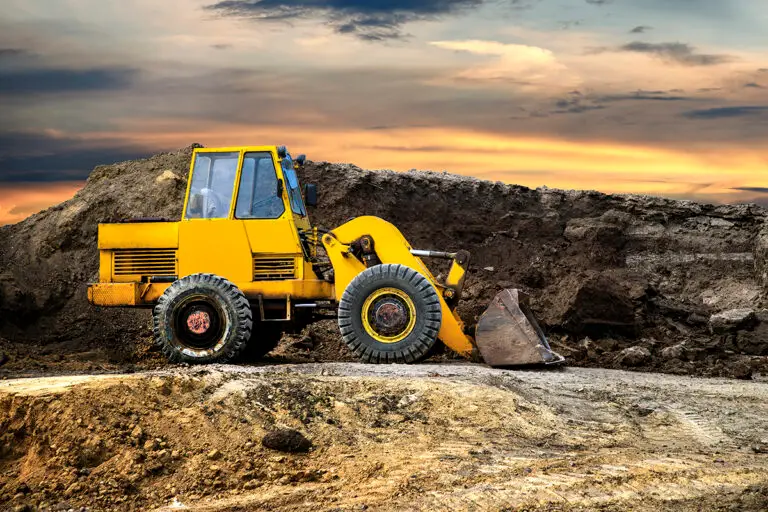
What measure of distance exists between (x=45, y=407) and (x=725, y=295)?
17774 millimetres

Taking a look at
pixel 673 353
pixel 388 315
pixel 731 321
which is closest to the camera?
pixel 388 315

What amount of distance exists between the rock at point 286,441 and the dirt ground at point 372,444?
0.33ft

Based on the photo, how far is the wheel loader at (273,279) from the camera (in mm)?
12930

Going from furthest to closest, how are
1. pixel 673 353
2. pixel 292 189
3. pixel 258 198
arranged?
pixel 673 353
pixel 292 189
pixel 258 198

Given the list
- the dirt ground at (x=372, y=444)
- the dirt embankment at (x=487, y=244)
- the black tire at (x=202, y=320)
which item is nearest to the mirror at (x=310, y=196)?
the black tire at (x=202, y=320)

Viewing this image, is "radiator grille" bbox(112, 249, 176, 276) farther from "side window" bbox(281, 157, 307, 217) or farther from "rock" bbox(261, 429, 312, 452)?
"rock" bbox(261, 429, 312, 452)

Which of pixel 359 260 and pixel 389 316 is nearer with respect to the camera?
pixel 389 316

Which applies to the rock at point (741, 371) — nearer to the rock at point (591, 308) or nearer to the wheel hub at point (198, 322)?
the rock at point (591, 308)

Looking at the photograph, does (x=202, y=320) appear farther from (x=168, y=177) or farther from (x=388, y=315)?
(x=168, y=177)

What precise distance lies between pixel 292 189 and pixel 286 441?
5710 mm

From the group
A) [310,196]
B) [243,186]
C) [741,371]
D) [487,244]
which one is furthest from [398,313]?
[487,244]

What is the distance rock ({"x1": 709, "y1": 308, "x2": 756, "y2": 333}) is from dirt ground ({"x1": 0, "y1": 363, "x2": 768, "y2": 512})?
20.0 feet

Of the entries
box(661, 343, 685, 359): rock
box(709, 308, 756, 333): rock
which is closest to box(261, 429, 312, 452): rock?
box(661, 343, 685, 359): rock

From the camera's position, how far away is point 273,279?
13.7 m
